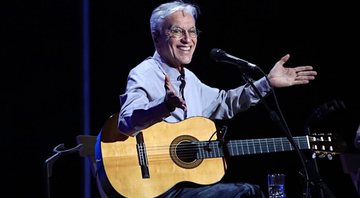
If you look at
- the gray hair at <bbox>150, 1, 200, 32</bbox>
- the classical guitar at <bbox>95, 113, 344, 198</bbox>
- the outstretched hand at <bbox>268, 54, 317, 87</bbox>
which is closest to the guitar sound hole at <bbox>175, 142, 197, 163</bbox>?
the classical guitar at <bbox>95, 113, 344, 198</bbox>

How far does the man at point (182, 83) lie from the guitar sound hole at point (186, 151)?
0.56 ft

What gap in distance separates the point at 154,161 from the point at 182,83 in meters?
0.60

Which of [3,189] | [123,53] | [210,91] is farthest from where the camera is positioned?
[123,53]

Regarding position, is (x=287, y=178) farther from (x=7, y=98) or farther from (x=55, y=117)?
(x=7, y=98)

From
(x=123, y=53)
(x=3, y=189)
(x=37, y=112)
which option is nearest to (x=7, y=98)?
(x=37, y=112)

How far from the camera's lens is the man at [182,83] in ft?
9.89

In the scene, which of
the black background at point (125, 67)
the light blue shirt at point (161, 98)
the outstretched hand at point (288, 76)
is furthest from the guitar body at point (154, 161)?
the black background at point (125, 67)

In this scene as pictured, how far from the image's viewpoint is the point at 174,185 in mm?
3100

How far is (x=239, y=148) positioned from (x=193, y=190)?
1.55 ft

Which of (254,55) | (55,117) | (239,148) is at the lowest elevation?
(239,148)

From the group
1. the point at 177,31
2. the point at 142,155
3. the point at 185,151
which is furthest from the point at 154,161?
the point at 177,31

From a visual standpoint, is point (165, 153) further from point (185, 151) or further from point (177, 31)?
point (177, 31)

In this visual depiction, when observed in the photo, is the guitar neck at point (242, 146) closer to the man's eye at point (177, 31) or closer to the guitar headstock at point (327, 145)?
the guitar headstock at point (327, 145)

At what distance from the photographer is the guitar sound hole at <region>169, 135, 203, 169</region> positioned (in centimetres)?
318
